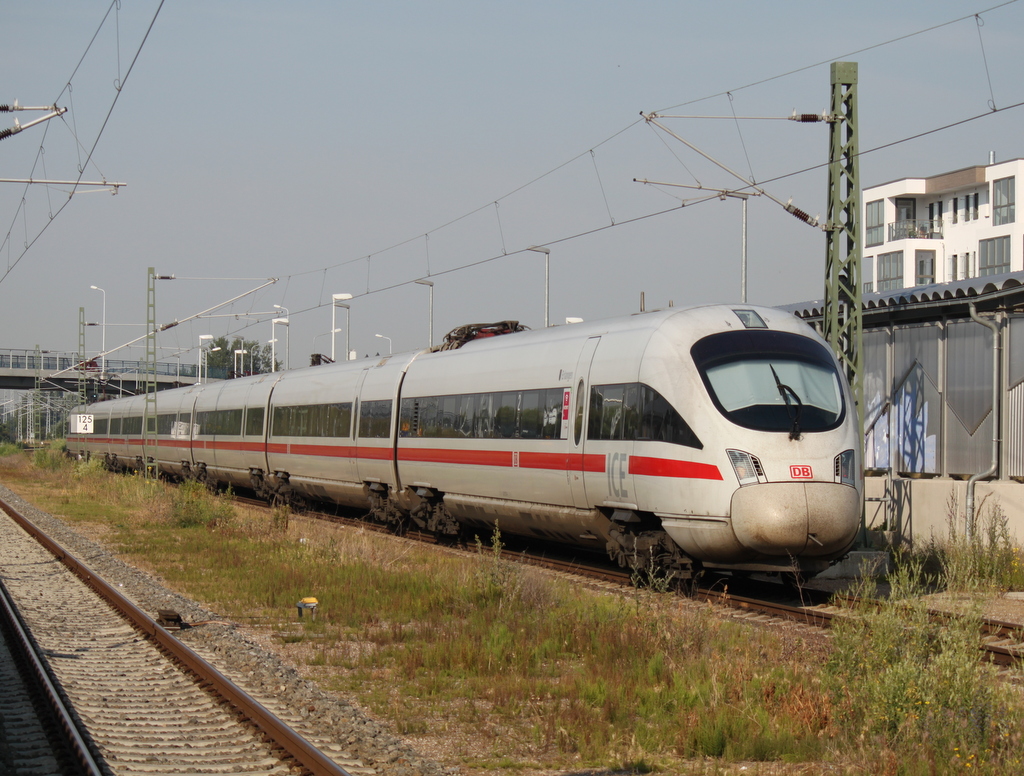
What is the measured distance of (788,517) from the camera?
11430mm

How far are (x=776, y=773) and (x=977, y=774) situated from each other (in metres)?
1.10

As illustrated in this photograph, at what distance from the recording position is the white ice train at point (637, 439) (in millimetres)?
11680

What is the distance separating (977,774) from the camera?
18.8 ft

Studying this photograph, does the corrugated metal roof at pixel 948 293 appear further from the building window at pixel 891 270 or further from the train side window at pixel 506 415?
the building window at pixel 891 270

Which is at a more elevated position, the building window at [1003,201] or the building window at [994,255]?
the building window at [1003,201]

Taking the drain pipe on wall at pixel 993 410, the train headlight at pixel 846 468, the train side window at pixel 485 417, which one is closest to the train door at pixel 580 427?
the train side window at pixel 485 417

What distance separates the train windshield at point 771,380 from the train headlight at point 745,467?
36 centimetres

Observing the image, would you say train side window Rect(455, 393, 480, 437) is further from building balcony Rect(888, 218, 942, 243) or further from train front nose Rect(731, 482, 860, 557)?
building balcony Rect(888, 218, 942, 243)

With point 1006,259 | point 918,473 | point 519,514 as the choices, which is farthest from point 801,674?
point 1006,259

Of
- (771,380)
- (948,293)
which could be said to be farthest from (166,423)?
(771,380)

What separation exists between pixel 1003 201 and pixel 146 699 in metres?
→ 51.0

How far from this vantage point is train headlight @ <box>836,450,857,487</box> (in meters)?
11.9

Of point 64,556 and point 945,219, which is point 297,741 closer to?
point 64,556

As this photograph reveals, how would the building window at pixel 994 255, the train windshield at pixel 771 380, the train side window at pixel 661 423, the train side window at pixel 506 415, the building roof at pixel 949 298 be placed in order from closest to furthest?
the train windshield at pixel 771 380 → the train side window at pixel 661 423 → the train side window at pixel 506 415 → the building roof at pixel 949 298 → the building window at pixel 994 255
